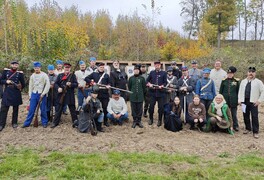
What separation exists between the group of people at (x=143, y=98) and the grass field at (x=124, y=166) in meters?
1.75

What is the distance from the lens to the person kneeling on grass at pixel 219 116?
22.9 ft

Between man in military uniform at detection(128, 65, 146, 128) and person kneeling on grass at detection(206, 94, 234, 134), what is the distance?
180 cm

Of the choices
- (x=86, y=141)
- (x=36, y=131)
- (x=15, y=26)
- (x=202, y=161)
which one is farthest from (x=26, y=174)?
(x=15, y=26)

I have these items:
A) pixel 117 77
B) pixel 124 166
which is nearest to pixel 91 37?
pixel 117 77

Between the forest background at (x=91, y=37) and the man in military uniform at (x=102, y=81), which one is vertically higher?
the forest background at (x=91, y=37)

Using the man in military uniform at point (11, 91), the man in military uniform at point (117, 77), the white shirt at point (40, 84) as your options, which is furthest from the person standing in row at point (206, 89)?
the man in military uniform at point (11, 91)

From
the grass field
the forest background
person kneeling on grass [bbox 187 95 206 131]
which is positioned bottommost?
the grass field

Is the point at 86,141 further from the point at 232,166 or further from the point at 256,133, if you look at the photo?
the point at 256,133

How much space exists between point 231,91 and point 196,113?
113 centimetres

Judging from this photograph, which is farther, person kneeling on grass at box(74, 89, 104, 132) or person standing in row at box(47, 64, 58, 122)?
person standing in row at box(47, 64, 58, 122)

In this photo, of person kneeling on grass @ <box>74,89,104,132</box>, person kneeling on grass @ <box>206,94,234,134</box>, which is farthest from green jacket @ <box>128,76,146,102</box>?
person kneeling on grass @ <box>206,94,234,134</box>

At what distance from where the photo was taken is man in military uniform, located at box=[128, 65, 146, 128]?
7394 mm

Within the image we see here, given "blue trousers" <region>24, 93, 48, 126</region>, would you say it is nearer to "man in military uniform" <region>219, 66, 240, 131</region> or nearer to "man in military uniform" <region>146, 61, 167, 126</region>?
"man in military uniform" <region>146, 61, 167, 126</region>

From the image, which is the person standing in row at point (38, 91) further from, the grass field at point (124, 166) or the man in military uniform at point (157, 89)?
the man in military uniform at point (157, 89)
